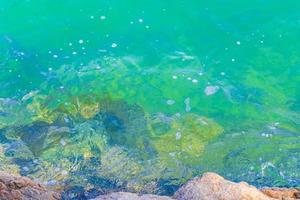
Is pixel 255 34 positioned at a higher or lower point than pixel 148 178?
higher

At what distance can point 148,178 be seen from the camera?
7043 millimetres

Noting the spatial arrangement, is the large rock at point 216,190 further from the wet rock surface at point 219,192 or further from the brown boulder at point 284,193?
the brown boulder at point 284,193

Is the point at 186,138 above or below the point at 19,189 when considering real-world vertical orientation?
below

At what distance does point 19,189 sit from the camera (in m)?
4.64

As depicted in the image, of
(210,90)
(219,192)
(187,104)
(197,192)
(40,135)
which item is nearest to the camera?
(219,192)

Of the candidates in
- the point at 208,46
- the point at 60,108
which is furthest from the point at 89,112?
the point at 208,46

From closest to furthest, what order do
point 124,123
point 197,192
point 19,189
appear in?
point 19,189, point 197,192, point 124,123

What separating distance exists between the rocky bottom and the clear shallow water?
1815mm

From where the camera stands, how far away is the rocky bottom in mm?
4617

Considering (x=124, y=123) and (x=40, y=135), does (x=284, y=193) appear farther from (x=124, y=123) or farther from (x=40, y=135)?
(x=40, y=135)

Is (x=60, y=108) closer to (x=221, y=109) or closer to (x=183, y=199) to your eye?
(x=221, y=109)

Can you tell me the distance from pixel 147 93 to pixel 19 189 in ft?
15.7

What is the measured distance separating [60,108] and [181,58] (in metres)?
3.08

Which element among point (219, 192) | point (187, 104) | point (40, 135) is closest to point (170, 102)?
point (187, 104)
